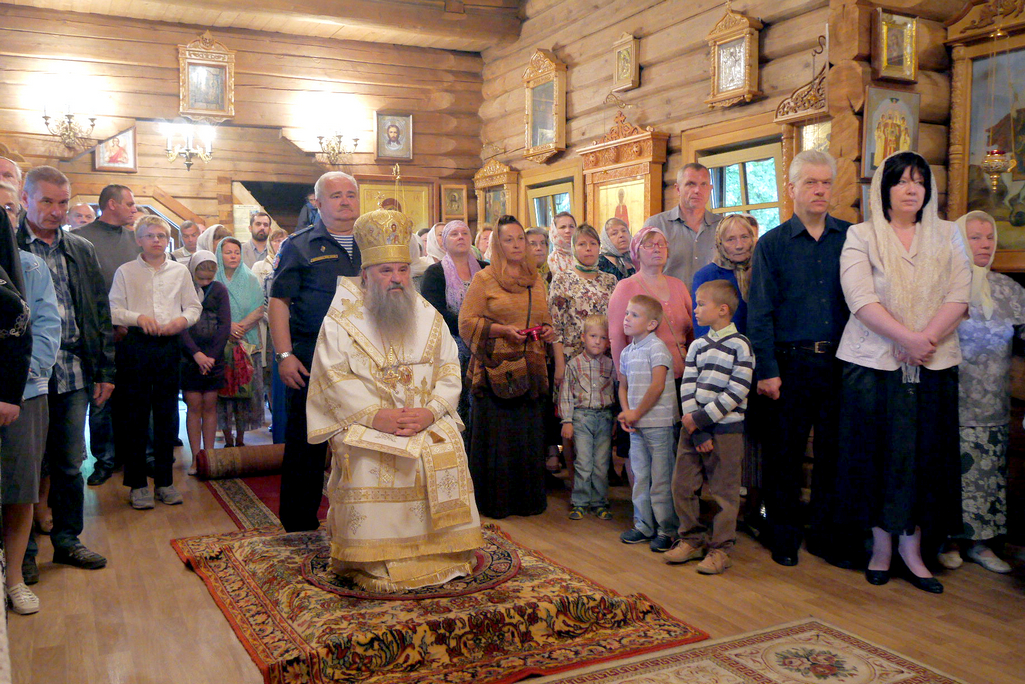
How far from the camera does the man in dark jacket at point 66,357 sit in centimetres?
364

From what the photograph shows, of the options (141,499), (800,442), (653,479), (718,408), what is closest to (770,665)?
(718,408)

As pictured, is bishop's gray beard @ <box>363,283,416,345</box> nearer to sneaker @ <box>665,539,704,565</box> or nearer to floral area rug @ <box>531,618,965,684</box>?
floral area rug @ <box>531,618,965,684</box>

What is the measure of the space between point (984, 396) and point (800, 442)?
862 millimetres

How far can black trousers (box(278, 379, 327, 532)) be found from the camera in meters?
3.91

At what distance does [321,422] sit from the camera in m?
3.31

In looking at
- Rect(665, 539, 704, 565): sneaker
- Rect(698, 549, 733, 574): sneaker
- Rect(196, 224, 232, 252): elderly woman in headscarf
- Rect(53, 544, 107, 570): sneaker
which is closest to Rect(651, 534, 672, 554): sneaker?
Rect(665, 539, 704, 565): sneaker

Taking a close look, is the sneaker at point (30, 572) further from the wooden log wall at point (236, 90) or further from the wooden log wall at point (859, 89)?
the wooden log wall at point (236, 90)

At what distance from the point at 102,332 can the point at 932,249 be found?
11.8ft

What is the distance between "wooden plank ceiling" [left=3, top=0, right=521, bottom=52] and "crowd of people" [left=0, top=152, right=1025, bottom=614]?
5.05 meters

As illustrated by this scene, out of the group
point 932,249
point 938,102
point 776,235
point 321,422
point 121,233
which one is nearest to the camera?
point 321,422

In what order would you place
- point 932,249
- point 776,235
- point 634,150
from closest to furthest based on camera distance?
point 932,249
point 776,235
point 634,150

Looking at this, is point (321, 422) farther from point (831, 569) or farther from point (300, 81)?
point (300, 81)

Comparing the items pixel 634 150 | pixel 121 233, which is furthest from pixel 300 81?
pixel 121 233

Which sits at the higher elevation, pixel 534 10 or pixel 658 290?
pixel 534 10
